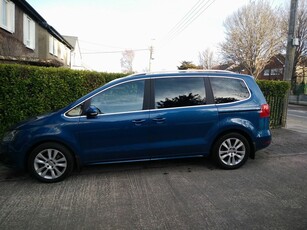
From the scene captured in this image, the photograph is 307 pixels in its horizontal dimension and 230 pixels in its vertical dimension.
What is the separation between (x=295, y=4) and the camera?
29.0 feet

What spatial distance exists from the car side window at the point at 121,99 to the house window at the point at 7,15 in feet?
34.0

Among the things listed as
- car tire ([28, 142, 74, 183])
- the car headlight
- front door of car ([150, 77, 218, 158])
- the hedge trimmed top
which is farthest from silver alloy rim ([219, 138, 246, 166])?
the hedge trimmed top

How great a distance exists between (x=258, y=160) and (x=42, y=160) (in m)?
4.22

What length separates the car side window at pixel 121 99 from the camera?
461cm

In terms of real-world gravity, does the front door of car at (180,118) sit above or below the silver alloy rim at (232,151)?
above

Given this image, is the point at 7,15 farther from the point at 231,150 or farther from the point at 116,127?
the point at 231,150

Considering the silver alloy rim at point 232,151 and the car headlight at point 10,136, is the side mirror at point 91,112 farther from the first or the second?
the silver alloy rim at point 232,151

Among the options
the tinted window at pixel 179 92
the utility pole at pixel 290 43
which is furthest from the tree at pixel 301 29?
the tinted window at pixel 179 92

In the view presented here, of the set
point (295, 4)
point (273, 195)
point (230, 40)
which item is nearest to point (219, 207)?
point (273, 195)

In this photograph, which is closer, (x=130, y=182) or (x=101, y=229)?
(x=101, y=229)

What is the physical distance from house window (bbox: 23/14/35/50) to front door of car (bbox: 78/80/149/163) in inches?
520

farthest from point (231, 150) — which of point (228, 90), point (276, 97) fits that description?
point (276, 97)

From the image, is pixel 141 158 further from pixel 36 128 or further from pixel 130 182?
pixel 36 128

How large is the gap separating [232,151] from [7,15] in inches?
513
